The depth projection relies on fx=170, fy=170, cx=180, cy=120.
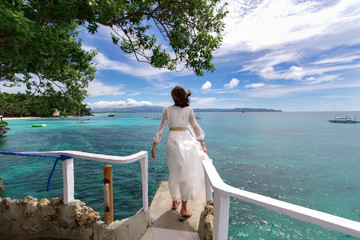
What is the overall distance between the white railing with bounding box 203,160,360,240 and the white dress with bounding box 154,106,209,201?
0.94 m

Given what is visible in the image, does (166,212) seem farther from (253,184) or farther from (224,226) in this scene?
(253,184)

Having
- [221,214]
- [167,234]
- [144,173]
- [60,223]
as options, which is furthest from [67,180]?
[221,214]

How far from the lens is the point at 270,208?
1198mm

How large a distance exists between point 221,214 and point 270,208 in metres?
0.59

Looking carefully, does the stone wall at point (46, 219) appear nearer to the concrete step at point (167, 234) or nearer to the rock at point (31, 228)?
the rock at point (31, 228)

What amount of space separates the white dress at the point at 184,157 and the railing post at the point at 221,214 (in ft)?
4.68

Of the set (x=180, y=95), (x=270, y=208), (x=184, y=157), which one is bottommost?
(x=184, y=157)

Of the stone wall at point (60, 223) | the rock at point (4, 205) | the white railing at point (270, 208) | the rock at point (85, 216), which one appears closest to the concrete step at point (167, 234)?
the stone wall at point (60, 223)

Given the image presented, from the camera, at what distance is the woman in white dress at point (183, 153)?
3.15m

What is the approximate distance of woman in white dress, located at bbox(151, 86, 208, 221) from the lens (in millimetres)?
3152

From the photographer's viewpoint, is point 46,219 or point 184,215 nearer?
point 46,219

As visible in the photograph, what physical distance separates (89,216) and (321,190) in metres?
10.9

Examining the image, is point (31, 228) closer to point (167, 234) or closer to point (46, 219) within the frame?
point (46, 219)

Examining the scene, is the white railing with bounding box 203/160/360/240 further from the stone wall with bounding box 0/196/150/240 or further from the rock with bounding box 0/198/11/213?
the rock with bounding box 0/198/11/213
